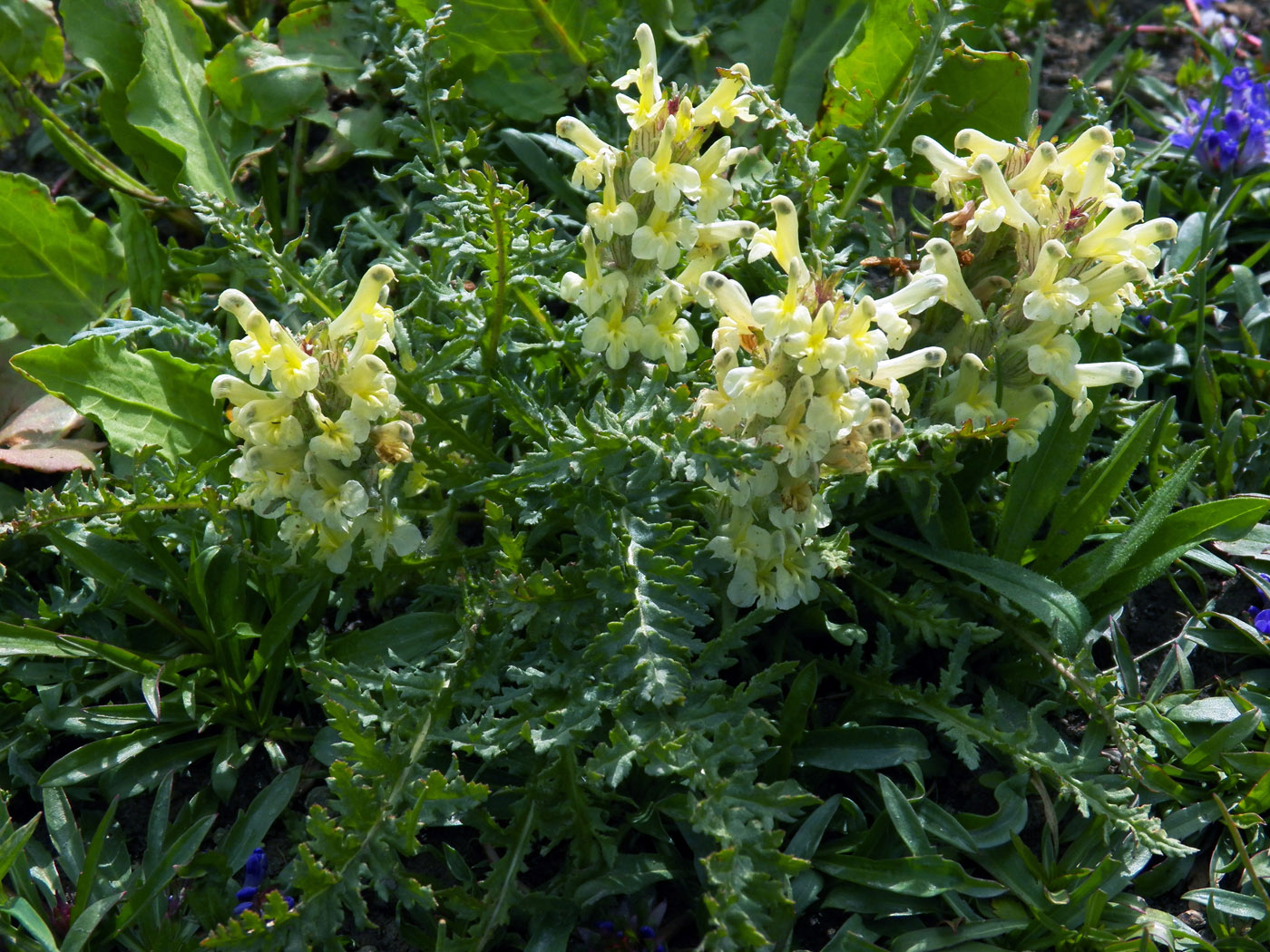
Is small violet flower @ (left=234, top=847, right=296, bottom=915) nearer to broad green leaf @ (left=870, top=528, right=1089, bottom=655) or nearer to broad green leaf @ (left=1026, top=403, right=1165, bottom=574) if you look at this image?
broad green leaf @ (left=870, top=528, right=1089, bottom=655)

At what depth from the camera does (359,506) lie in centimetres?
226

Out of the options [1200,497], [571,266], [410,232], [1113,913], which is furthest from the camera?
[410,232]

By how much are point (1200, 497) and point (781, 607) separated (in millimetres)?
1414

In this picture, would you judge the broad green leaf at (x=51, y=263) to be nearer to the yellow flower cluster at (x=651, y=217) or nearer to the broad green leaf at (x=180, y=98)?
the broad green leaf at (x=180, y=98)

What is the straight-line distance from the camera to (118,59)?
3531mm

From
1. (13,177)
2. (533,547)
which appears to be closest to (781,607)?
(533,547)

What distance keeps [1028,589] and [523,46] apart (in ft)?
7.61

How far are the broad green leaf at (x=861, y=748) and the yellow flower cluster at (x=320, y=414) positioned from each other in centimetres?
109

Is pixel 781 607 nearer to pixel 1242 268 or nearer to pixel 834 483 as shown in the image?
pixel 834 483

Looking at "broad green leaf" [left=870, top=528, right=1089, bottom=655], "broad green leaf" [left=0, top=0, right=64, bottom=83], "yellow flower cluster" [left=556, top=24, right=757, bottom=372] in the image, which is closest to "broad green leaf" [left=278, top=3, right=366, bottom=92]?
"broad green leaf" [left=0, top=0, right=64, bottom=83]

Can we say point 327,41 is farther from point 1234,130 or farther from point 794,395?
point 1234,130

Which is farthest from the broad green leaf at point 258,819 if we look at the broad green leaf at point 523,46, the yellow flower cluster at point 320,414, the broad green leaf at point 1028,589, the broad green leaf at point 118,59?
the broad green leaf at point 523,46

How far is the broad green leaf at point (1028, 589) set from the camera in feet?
8.16

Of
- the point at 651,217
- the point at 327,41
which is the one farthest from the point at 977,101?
the point at 327,41
